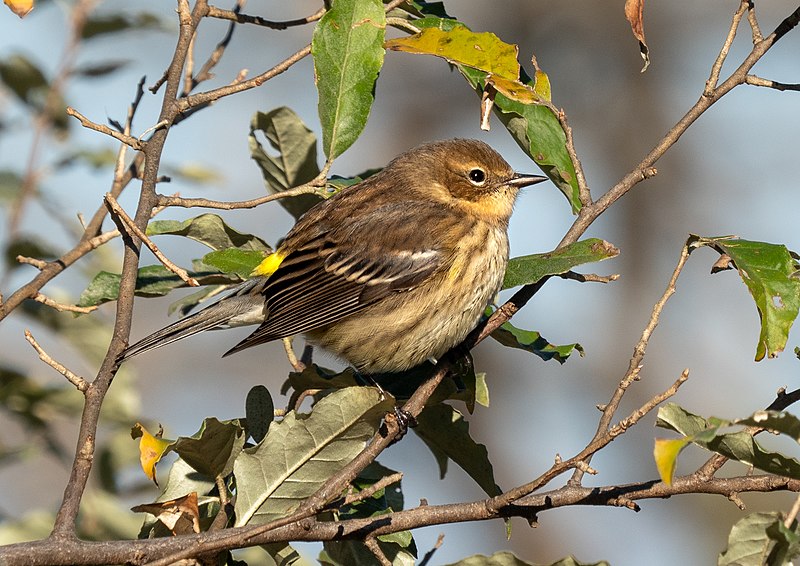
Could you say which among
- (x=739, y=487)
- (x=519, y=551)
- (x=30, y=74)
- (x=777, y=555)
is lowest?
(x=777, y=555)

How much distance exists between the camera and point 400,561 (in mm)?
3139

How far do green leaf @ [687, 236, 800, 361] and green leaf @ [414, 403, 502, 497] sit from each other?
101cm

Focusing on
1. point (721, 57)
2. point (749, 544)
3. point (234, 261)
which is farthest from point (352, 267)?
point (749, 544)

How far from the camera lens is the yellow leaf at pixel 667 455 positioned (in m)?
2.25

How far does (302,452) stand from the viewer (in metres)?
3.00

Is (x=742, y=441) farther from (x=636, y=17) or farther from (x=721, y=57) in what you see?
(x=636, y=17)

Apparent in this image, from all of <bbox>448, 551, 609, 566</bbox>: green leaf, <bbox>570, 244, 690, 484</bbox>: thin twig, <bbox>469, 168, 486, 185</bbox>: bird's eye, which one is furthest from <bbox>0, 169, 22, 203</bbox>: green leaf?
<bbox>570, 244, 690, 484</bbox>: thin twig

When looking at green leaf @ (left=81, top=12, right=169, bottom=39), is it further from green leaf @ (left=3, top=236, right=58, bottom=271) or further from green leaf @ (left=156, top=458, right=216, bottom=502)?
green leaf @ (left=156, top=458, right=216, bottom=502)

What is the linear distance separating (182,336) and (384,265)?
104cm

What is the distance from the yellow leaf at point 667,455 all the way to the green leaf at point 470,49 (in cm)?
152

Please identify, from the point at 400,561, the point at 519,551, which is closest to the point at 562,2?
the point at 519,551

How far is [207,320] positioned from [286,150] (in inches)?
33.5

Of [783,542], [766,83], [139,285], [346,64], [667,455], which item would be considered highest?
[346,64]

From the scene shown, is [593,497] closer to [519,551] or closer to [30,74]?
[30,74]
